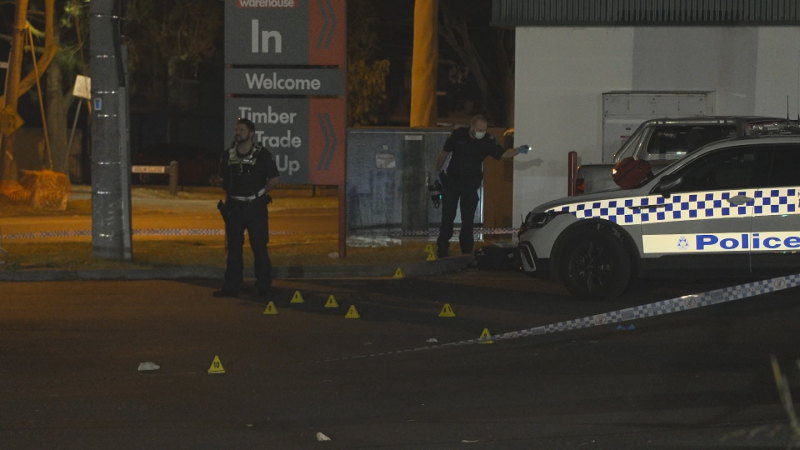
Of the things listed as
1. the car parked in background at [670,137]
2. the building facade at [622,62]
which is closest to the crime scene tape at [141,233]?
the building facade at [622,62]

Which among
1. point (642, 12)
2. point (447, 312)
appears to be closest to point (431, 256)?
point (447, 312)

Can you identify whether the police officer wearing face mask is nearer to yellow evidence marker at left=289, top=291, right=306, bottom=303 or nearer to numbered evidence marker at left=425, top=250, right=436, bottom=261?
numbered evidence marker at left=425, top=250, right=436, bottom=261

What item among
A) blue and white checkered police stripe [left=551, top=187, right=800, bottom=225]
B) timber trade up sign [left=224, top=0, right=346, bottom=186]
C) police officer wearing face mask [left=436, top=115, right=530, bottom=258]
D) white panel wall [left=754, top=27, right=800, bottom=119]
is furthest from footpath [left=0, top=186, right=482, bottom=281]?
white panel wall [left=754, top=27, right=800, bottom=119]

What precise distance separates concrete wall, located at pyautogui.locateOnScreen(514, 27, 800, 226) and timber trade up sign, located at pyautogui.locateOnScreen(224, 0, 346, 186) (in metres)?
4.30

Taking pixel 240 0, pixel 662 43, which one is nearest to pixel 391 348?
pixel 240 0

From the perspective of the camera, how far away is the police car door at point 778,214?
12891 mm

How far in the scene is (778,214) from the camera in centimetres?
1290

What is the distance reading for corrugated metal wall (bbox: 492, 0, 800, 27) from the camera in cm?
2042

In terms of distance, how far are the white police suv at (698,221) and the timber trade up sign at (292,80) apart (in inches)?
184

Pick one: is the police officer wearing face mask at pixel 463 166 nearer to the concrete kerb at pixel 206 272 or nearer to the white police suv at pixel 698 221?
the concrete kerb at pixel 206 272

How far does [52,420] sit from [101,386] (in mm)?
1074

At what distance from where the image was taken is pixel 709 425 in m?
7.91

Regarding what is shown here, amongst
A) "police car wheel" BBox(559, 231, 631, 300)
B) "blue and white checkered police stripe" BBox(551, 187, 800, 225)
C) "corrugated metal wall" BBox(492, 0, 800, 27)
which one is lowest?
"police car wheel" BBox(559, 231, 631, 300)

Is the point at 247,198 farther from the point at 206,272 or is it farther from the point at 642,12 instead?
the point at 642,12
